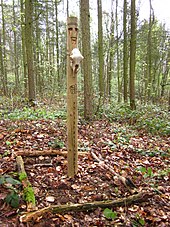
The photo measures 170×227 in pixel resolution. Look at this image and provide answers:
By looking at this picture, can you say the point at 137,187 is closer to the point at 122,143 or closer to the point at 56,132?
the point at 122,143

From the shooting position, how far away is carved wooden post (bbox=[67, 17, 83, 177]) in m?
3.10

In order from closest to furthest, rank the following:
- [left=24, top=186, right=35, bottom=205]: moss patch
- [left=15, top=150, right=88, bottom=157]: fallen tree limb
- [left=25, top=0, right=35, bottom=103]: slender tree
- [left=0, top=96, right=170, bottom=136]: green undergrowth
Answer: [left=24, top=186, right=35, bottom=205]: moss patch → [left=15, top=150, right=88, bottom=157]: fallen tree limb → [left=0, top=96, right=170, bottom=136]: green undergrowth → [left=25, top=0, right=35, bottom=103]: slender tree

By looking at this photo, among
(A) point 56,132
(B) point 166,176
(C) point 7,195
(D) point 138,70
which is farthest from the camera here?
(D) point 138,70

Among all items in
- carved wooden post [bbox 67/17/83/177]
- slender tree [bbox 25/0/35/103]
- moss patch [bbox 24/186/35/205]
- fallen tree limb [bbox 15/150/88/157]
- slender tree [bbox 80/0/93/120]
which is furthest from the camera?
slender tree [bbox 25/0/35/103]

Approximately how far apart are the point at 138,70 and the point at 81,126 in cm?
1713

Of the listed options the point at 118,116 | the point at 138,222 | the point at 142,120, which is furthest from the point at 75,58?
the point at 118,116

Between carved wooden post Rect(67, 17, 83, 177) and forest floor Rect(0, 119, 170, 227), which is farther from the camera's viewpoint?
carved wooden post Rect(67, 17, 83, 177)

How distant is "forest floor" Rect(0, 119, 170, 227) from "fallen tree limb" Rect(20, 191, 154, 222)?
49mm

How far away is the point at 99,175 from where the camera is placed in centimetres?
395

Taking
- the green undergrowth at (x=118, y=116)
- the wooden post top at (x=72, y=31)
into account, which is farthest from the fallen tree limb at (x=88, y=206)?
the green undergrowth at (x=118, y=116)

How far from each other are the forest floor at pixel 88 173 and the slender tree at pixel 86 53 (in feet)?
4.52

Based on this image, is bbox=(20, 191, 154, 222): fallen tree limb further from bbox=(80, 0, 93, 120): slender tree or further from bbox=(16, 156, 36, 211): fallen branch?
bbox=(80, 0, 93, 120): slender tree

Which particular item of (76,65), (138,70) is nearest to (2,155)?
(76,65)

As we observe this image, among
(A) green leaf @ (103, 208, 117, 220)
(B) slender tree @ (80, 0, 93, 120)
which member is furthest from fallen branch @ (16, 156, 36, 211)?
(B) slender tree @ (80, 0, 93, 120)
